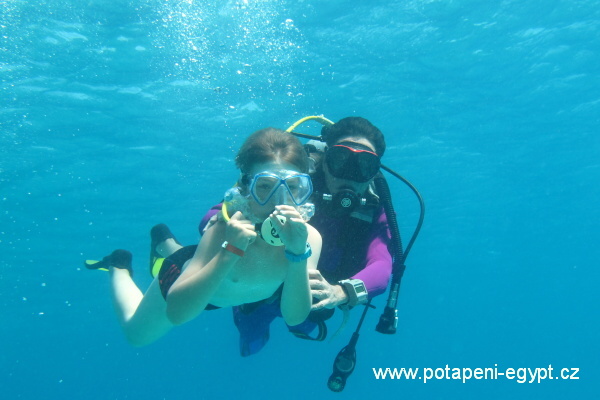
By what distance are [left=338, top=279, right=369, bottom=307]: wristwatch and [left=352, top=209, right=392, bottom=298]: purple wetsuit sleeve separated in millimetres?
295

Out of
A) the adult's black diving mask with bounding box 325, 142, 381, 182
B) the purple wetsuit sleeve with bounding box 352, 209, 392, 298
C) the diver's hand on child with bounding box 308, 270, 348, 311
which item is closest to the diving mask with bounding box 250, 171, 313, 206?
the diver's hand on child with bounding box 308, 270, 348, 311

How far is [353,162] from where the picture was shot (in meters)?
5.67

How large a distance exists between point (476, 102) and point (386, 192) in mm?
13721

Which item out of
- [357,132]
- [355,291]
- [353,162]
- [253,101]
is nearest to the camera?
[355,291]


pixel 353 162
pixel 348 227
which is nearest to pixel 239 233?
pixel 353 162

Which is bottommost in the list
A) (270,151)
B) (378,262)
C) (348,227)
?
(378,262)

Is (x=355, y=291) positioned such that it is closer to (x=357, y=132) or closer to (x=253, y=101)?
(x=357, y=132)

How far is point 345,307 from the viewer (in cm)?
482

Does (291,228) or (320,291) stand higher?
(291,228)

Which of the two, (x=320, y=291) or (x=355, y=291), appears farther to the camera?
(x=355, y=291)

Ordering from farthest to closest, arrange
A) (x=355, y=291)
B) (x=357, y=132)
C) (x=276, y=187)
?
(x=357, y=132), (x=355, y=291), (x=276, y=187)

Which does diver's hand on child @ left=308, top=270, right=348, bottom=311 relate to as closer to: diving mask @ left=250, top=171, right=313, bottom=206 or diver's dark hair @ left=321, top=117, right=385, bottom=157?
diving mask @ left=250, top=171, right=313, bottom=206

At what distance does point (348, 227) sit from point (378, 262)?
2.61 feet

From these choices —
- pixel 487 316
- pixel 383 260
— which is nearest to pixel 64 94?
pixel 383 260
